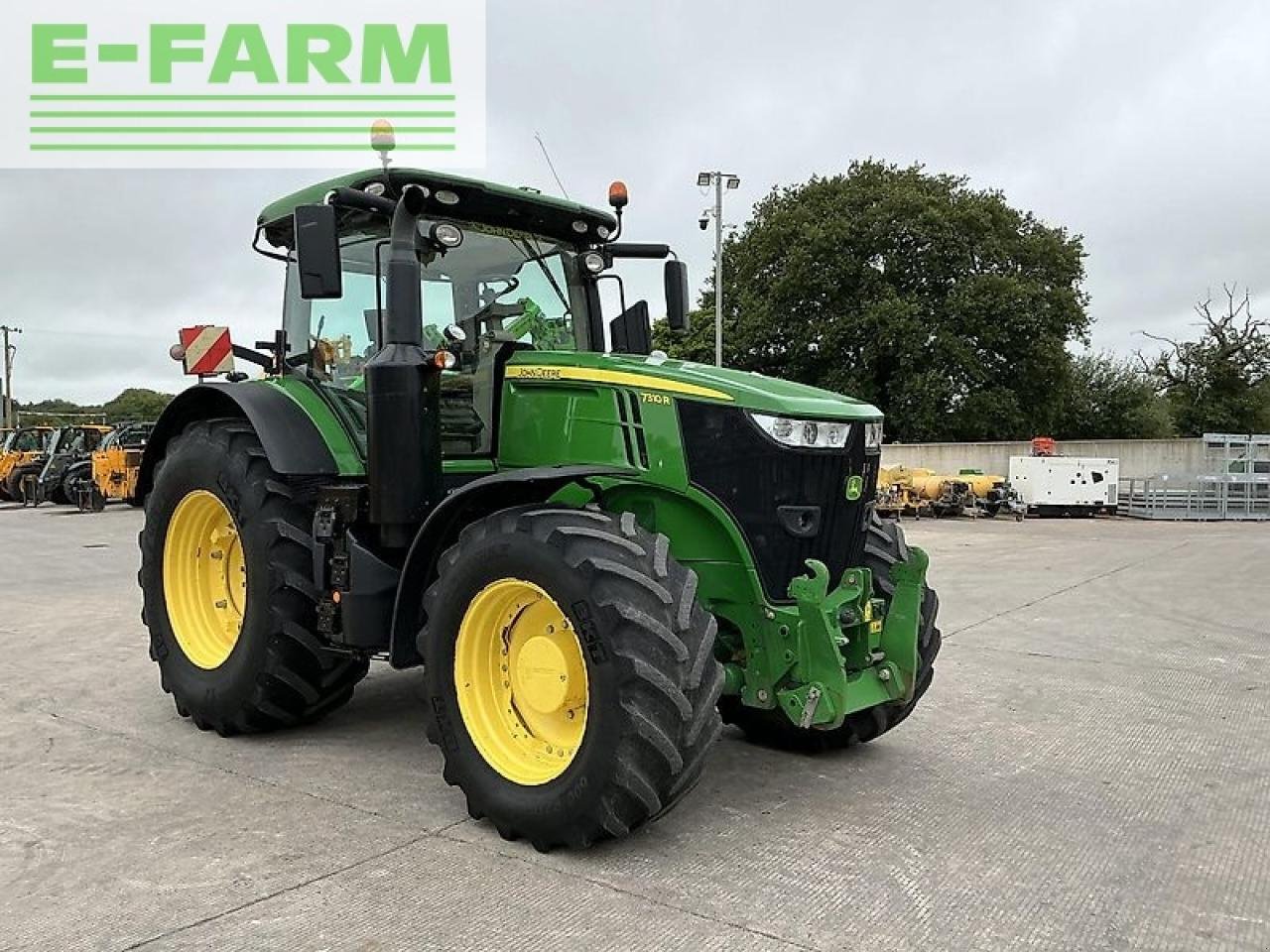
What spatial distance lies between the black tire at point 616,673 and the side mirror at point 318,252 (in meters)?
1.27

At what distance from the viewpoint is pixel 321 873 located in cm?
355

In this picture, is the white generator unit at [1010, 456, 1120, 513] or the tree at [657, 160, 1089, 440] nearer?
the white generator unit at [1010, 456, 1120, 513]

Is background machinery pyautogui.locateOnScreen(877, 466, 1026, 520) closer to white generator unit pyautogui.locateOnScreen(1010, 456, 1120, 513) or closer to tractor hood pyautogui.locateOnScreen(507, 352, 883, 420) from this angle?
white generator unit pyautogui.locateOnScreen(1010, 456, 1120, 513)

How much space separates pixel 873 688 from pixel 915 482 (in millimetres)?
19621

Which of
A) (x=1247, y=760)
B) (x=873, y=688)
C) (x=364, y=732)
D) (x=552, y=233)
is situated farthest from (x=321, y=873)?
(x=1247, y=760)

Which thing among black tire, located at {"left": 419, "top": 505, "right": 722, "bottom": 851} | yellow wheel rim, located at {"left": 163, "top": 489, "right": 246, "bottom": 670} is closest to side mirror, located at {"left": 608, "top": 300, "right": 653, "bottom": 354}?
black tire, located at {"left": 419, "top": 505, "right": 722, "bottom": 851}

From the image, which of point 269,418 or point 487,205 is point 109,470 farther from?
point 487,205

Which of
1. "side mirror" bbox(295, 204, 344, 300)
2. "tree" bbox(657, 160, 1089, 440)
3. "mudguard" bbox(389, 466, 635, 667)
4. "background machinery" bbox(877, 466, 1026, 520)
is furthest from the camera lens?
"tree" bbox(657, 160, 1089, 440)

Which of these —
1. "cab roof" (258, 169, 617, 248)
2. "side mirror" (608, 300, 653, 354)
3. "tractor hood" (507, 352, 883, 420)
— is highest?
"cab roof" (258, 169, 617, 248)

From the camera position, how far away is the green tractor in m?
3.71

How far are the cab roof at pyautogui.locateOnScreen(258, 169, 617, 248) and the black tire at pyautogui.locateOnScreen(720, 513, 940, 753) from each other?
6.87 feet

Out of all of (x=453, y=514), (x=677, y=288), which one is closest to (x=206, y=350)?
(x=677, y=288)

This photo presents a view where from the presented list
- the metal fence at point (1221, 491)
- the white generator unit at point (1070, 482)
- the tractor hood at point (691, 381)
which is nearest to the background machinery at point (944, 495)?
the white generator unit at point (1070, 482)

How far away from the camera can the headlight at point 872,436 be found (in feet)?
15.0
